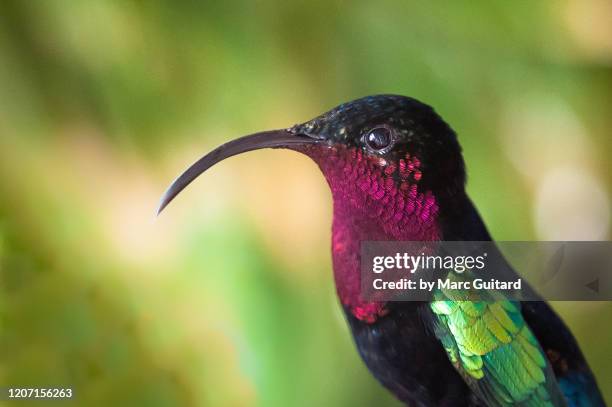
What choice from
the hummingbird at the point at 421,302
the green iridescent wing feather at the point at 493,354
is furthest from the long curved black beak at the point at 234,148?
the green iridescent wing feather at the point at 493,354

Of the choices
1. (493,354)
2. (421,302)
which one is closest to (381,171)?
(421,302)

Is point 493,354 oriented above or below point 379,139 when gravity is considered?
below

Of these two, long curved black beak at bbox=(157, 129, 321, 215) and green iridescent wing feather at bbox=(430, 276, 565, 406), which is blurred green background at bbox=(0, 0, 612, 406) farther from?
green iridescent wing feather at bbox=(430, 276, 565, 406)

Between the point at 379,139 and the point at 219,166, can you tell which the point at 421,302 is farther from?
the point at 219,166

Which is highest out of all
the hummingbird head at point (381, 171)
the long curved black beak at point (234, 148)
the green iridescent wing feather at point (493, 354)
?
the long curved black beak at point (234, 148)

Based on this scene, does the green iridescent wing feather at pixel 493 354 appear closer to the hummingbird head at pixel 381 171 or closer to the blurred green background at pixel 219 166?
the hummingbird head at pixel 381 171

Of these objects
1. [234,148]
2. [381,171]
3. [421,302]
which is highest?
[234,148]
